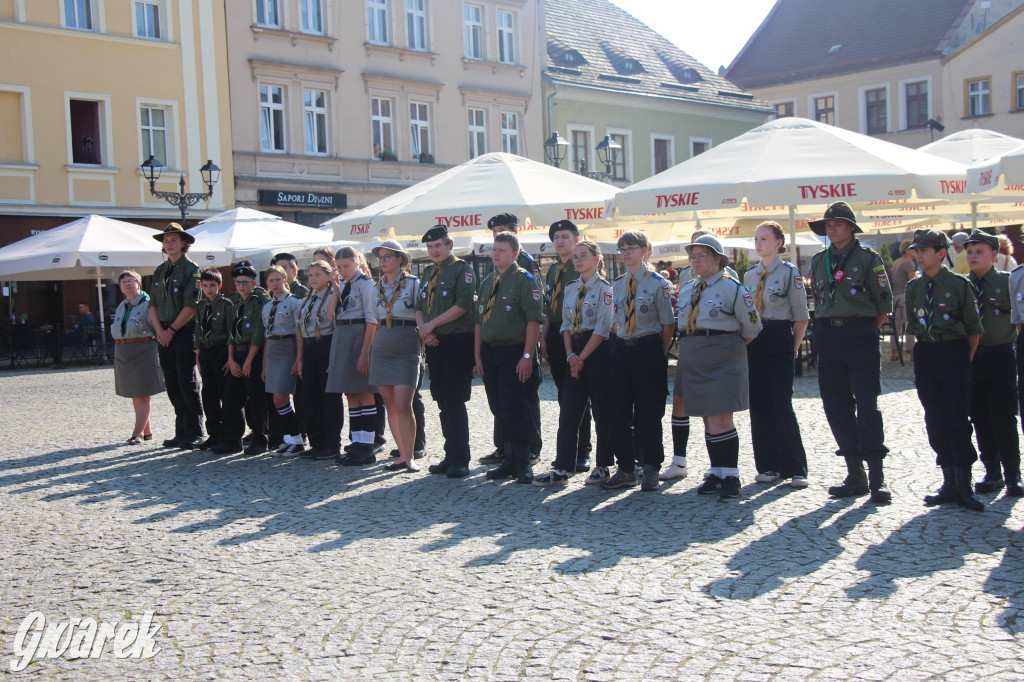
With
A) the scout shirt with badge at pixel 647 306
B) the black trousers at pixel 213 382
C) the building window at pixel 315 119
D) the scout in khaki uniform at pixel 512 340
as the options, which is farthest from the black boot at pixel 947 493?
the building window at pixel 315 119

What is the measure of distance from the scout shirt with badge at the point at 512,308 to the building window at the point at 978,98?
140ft

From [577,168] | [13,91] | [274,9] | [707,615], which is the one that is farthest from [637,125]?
[707,615]

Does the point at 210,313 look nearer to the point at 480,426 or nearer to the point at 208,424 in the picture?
the point at 208,424

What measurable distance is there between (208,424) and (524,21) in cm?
2860

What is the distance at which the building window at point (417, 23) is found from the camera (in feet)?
110

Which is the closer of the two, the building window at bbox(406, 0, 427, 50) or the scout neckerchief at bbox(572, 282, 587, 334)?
the scout neckerchief at bbox(572, 282, 587, 334)

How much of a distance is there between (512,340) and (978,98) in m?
43.5

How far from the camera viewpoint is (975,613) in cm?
475

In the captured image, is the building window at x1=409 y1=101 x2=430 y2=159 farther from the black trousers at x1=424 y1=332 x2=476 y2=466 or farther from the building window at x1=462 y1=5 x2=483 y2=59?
the black trousers at x1=424 y1=332 x2=476 y2=466

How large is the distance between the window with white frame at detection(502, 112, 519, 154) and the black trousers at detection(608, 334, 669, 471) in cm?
2870

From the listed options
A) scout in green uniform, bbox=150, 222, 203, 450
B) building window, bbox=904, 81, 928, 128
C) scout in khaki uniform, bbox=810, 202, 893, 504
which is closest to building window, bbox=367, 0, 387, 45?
scout in green uniform, bbox=150, 222, 203, 450

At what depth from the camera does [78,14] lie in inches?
1067

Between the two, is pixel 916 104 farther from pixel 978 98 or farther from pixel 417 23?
pixel 417 23

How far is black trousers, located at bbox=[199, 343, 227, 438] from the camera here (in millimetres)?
10711
